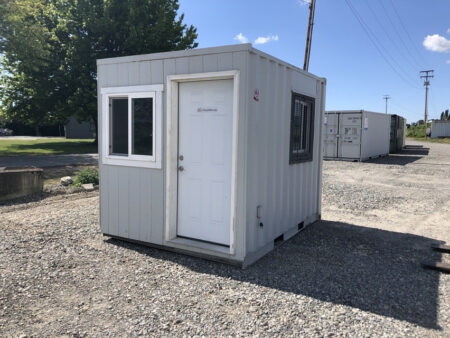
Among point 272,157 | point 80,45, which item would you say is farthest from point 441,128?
point 272,157

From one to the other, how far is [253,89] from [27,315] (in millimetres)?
3351

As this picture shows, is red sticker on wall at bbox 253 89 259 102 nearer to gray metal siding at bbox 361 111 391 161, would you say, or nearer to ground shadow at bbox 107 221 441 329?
ground shadow at bbox 107 221 441 329

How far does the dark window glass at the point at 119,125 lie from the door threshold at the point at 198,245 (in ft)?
4.87

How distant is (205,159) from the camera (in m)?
4.97

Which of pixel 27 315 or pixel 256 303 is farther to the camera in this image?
pixel 256 303

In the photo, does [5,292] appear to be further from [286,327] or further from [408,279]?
[408,279]

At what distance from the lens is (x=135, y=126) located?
17.4 ft

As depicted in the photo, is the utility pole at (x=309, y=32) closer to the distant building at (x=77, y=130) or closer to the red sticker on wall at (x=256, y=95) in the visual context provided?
the red sticker on wall at (x=256, y=95)

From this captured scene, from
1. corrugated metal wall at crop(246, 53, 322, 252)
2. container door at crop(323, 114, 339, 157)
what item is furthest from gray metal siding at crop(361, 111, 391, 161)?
corrugated metal wall at crop(246, 53, 322, 252)

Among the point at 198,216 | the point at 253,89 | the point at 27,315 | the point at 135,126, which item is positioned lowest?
the point at 27,315

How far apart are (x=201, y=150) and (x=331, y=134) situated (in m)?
16.5

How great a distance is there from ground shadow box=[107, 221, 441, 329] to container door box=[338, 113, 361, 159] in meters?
14.0

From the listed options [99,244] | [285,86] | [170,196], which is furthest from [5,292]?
[285,86]

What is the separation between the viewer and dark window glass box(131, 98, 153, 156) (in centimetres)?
516
